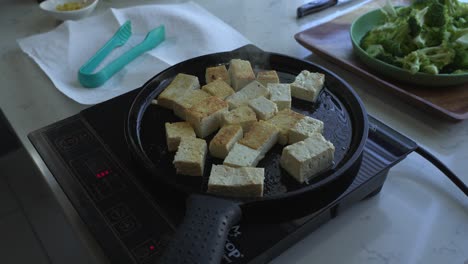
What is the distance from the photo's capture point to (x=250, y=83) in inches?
35.4

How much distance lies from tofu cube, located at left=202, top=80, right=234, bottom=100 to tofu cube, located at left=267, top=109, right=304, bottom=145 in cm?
13

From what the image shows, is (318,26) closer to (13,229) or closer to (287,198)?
(287,198)

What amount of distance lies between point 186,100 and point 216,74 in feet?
0.39

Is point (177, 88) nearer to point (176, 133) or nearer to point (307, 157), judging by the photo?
point (176, 133)

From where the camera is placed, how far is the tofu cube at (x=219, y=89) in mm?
880

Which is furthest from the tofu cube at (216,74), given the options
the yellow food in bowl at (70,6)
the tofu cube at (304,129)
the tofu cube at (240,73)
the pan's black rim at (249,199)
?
the yellow food in bowl at (70,6)

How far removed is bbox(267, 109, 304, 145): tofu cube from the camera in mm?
779

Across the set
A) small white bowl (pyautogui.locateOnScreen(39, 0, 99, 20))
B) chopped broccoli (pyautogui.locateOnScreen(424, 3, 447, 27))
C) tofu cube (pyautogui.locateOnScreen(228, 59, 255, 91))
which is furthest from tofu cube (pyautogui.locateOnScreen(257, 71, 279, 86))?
small white bowl (pyautogui.locateOnScreen(39, 0, 99, 20))

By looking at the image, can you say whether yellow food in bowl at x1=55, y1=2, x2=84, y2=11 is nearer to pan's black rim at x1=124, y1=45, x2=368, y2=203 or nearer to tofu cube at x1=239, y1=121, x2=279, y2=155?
pan's black rim at x1=124, y1=45, x2=368, y2=203

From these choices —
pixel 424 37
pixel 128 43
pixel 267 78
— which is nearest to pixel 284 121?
pixel 267 78

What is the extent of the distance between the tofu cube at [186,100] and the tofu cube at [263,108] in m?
0.11

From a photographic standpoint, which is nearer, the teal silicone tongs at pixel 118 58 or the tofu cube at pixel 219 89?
the tofu cube at pixel 219 89

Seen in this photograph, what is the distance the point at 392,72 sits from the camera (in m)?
0.98

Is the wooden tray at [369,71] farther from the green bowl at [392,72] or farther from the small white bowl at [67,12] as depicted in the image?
the small white bowl at [67,12]
